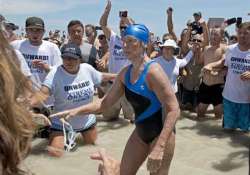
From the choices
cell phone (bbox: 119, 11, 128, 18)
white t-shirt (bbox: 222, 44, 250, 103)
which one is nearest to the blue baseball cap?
white t-shirt (bbox: 222, 44, 250, 103)

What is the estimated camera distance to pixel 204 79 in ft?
25.5

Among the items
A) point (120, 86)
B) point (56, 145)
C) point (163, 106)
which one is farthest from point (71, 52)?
point (163, 106)

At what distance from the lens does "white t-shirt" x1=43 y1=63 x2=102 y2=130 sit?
5.39 meters

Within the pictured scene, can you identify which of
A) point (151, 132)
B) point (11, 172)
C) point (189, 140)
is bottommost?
point (189, 140)

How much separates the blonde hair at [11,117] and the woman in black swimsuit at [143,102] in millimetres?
2307

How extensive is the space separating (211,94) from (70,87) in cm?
315

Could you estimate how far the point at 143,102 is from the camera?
12.2 feet

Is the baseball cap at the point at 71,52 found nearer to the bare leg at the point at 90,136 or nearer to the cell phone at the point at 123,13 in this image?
the bare leg at the point at 90,136

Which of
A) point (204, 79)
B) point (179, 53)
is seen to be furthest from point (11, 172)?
point (179, 53)

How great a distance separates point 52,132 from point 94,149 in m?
0.59

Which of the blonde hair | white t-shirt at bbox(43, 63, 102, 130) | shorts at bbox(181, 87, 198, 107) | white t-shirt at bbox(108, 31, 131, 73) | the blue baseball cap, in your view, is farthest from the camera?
shorts at bbox(181, 87, 198, 107)

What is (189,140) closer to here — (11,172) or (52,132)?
(52,132)

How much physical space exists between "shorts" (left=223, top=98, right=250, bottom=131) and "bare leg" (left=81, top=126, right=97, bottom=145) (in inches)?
81.6

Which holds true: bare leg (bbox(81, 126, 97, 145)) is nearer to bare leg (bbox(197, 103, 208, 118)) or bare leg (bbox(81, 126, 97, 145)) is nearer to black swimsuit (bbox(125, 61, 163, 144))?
black swimsuit (bbox(125, 61, 163, 144))
